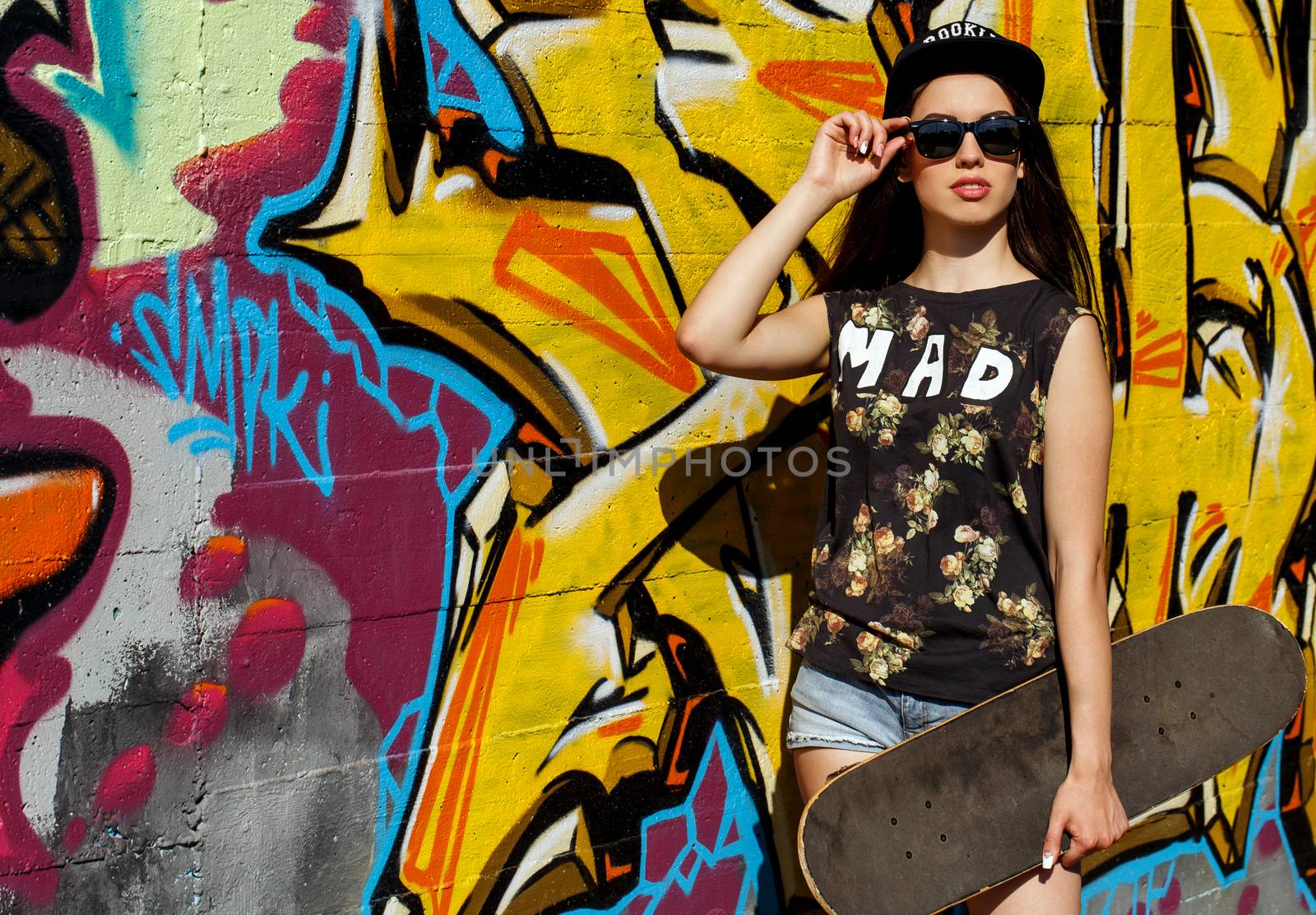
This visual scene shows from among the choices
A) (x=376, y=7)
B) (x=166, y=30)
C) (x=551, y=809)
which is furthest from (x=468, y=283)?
(x=551, y=809)

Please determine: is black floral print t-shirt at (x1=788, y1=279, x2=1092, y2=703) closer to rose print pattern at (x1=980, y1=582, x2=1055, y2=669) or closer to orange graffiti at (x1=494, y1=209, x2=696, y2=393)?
rose print pattern at (x1=980, y1=582, x2=1055, y2=669)

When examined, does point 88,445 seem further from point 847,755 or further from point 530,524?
point 847,755

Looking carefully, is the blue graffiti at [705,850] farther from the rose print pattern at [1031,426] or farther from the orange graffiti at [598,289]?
the rose print pattern at [1031,426]

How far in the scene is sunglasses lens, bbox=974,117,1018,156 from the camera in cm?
197

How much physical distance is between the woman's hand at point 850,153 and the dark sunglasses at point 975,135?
10cm

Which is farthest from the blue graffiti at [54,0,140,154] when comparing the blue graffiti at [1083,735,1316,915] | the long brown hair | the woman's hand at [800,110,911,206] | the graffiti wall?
the blue graffiti at [1083,735,1316,915]

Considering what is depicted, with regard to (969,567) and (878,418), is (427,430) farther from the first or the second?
(969,567)

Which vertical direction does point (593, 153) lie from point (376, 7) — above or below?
below

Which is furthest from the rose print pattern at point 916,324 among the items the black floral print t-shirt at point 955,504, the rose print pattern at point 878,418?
the rose print pattern at point 878,418

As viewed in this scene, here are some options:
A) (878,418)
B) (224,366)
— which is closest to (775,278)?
(878,418)

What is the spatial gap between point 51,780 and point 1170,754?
2.07 meters

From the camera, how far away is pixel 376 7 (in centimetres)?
232

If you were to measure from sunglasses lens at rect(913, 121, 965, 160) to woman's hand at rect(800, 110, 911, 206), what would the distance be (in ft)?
0.34

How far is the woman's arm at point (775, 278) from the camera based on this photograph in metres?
2.07
